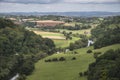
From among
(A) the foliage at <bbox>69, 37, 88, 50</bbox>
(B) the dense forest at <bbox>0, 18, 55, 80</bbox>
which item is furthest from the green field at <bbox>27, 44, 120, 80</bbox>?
(A) the foliage at <bbox>69, 37, 88, 50</bbox>

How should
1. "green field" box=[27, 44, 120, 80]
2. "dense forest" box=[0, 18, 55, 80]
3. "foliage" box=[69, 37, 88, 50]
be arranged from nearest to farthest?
"green field" box=[27, 44, 120, 80]
"dense forest" box=[0, 18, 55, 80]
"foliage" box=[69, 37, 88, 50]

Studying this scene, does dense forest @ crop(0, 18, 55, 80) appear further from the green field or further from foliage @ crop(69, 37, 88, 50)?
foliage @ crop(69, 37, 88, 50)

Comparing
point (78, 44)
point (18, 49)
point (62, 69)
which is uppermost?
point (18, 49)

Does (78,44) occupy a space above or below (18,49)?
below

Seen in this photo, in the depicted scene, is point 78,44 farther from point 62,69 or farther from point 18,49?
point 62,69

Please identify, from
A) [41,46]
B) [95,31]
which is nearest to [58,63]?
[41,46]

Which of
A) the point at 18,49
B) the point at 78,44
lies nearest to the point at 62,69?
the point at 18,49

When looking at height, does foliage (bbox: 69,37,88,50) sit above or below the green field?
below

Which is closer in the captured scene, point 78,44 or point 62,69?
point 62,69

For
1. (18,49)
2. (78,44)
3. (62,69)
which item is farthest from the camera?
(78,44)

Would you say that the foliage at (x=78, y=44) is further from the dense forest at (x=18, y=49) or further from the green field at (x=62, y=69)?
the green field at (x=62, y=69)
